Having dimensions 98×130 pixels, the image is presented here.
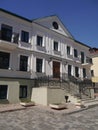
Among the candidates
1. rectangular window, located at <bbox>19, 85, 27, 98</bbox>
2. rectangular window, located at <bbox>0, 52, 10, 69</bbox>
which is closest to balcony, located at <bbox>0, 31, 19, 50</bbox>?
rectangular window, located at <bbox>0, 52, 10, 69</bbox>

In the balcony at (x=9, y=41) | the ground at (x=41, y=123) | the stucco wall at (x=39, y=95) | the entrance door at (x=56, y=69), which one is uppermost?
the balcony at (x=9, y=41)

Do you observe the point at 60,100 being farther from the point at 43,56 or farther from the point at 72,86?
the point at 43,56

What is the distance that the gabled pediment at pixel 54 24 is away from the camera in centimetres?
2172

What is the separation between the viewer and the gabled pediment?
2172 centimetres

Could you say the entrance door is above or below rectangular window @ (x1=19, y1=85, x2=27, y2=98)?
above

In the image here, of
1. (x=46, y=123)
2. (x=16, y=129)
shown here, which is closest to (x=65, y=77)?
(x=46, y=123)

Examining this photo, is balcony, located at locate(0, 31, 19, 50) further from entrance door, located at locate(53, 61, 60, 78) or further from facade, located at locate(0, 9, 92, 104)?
entrance door, located at locate(53, 61, 60, 78)

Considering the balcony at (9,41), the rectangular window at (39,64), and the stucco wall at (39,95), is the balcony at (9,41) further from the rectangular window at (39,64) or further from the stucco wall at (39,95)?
the stucco wall at (39,95)

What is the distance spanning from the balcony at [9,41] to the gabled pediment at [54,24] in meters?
4.41

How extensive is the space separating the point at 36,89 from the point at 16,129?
8689 millimetres

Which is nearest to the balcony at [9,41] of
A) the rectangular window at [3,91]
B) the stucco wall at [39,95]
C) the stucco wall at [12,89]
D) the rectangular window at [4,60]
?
the rectangular window at [4,60]

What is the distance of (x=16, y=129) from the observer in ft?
30.5

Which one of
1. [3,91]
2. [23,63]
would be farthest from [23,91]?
[23,63]

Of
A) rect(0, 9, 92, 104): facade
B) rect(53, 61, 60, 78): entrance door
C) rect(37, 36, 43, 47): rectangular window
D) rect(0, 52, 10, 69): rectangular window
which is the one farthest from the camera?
rect(53, 61, 60, 78): entrance door
